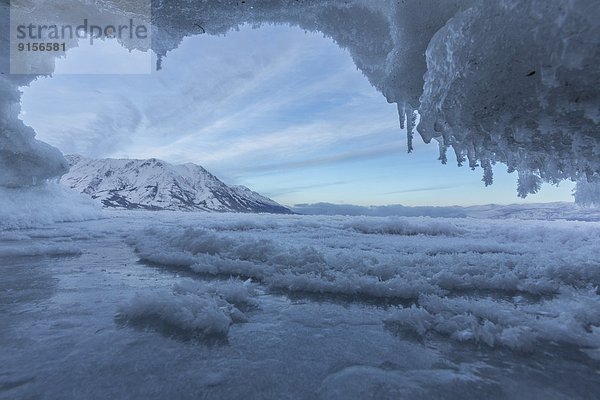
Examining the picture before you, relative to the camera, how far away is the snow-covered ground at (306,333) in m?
2.29

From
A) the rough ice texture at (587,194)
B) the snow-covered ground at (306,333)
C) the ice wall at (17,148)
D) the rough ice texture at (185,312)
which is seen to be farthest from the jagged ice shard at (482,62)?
the ice wall at (17,148)

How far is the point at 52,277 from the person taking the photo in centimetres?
554

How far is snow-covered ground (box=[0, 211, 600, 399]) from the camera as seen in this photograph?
7.53 feet

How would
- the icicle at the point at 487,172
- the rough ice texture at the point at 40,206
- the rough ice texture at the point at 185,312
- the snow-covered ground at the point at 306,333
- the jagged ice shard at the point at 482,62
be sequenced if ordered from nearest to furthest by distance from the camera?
the snow-covered ground at the point at 306,333, the rough ice texture at the point at 185,312, the jagged ice shard at the point at 482,62, the icicle at the point at 487,172, the rough ice texture at the point at 40,206

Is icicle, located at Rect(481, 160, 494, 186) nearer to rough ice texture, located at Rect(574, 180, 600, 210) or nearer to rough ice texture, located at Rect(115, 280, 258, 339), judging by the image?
rough ice texture, located at Rect(574, 180, 600, 210)

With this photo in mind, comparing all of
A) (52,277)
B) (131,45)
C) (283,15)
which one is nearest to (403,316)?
(52,277)

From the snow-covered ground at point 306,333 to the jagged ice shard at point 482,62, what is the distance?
80.1 inches

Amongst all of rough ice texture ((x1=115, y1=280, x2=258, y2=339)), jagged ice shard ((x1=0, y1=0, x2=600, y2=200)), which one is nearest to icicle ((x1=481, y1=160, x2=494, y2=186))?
jagged ice shard ((x1=0, y1=0, x2=600, y2=200))

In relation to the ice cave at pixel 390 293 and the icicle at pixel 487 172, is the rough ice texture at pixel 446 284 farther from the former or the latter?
the icicle at pixel 487 172

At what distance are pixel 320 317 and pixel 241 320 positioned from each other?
0.90 meters

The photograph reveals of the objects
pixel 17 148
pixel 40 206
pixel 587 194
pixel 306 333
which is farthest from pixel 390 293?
pixel 40 206

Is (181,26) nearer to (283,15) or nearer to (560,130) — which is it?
(283,15)

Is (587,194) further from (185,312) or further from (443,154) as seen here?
(185,312)

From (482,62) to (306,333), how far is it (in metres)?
3.95
